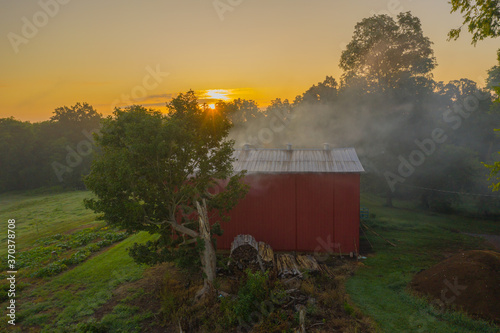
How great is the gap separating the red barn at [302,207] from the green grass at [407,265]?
8.38 ft

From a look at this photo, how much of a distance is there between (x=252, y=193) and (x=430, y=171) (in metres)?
22.7

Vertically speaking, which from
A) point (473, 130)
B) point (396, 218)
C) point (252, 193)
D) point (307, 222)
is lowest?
point (396, 218)

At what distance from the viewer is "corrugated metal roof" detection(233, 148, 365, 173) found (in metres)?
17.1

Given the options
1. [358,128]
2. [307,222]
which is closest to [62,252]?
[307,222]

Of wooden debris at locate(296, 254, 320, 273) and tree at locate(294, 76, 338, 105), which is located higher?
tree at locate(294, 76, 338, 105)

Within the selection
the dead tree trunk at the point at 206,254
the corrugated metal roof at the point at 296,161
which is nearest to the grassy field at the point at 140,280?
the dead tree trunk at the point at 206,254

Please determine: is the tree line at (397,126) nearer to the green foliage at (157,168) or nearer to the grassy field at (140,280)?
the grassy field at (140,280)

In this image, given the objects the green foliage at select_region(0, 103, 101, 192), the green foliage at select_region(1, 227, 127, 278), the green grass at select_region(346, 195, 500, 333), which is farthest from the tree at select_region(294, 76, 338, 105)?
the green foliage at select_region(0, 103, 101, 192)

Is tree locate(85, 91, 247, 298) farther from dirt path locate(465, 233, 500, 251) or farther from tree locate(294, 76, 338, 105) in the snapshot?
tree locate(294, 76, 338, 105)

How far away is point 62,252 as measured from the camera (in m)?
18.7

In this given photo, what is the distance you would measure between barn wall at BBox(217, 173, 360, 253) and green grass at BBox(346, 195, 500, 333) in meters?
2.50

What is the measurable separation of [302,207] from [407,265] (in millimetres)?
6206

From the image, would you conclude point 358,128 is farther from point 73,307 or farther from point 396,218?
point 73,307

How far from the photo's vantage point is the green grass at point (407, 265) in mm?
10086
